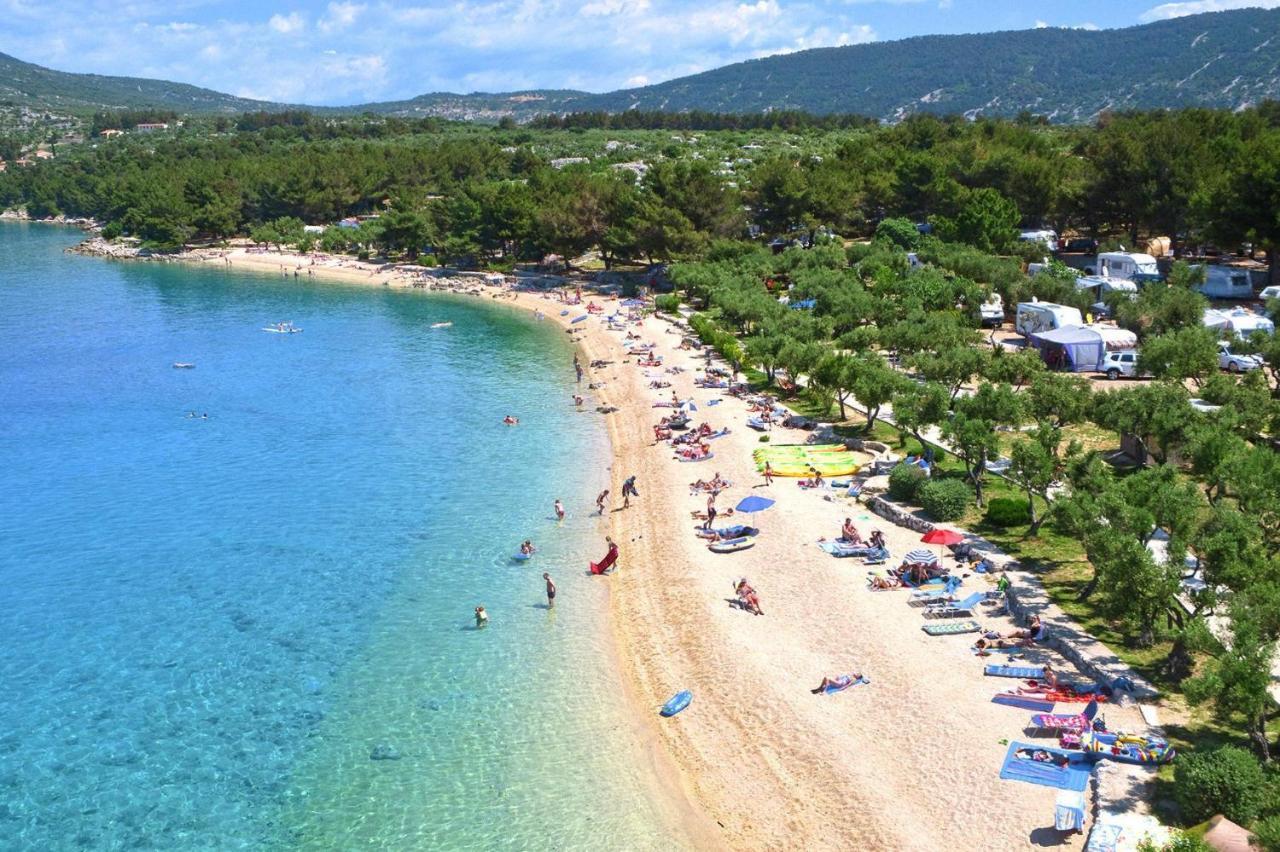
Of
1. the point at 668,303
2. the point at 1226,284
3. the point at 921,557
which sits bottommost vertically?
the point at 921,557

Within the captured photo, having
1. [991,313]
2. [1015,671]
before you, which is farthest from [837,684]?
[991,313]

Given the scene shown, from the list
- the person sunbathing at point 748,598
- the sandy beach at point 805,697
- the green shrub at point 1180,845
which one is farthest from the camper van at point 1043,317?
the green shrub at point 1180,845

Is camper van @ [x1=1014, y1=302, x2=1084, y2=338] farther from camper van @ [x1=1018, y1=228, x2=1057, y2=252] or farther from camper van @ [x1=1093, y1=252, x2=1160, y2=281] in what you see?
camper van @ [x1=1018, y1=228, x2=1057, y2=252]

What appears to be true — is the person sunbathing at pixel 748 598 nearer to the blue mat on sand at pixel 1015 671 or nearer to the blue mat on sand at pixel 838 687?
the blue mat on sand at pixel 838 687

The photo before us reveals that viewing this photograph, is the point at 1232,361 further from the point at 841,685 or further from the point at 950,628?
the point at 841,685

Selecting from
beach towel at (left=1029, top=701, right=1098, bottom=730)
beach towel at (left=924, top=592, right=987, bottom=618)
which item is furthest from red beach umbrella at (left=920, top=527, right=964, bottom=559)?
beach towel at (left=1029, top=701, right=1098, bottom=730)

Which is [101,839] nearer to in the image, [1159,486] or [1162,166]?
[1159,486]
